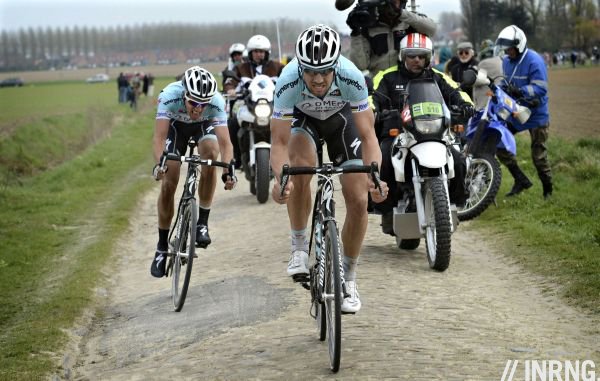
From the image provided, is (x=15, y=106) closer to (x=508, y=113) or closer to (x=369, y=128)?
(x=508, y=113)

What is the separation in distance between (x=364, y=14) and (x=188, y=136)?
370cm

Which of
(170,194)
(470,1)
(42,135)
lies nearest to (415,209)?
(170,194)

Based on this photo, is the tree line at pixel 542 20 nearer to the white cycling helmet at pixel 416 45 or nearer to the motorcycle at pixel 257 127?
the motorcycle at pixel 257 127

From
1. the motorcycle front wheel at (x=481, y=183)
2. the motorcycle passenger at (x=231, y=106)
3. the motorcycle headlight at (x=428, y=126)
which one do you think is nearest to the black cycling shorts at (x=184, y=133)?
the motorcycle headlight at (x=428, y=126)

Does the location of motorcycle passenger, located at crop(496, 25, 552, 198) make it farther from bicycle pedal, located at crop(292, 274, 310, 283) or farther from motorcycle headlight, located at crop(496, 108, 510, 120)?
bicycle pedal, located at crop(292, 274, 310, 283)

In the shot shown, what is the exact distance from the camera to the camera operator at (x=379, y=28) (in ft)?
41.9

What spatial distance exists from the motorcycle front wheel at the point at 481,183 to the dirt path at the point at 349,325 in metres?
0.82

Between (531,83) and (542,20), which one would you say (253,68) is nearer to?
(531,83)

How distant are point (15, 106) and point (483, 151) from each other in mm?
40881

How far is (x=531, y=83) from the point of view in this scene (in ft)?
43.7

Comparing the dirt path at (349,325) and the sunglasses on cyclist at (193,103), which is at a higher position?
the sunglasses on cyclist at (193,103)

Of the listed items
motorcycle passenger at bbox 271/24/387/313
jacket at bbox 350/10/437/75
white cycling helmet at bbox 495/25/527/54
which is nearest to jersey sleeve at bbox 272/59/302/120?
motorcycle passenger at bbox 271/24/387/313

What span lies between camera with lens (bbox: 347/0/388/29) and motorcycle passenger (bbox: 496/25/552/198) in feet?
5.75

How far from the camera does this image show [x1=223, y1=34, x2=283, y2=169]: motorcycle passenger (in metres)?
15.8
